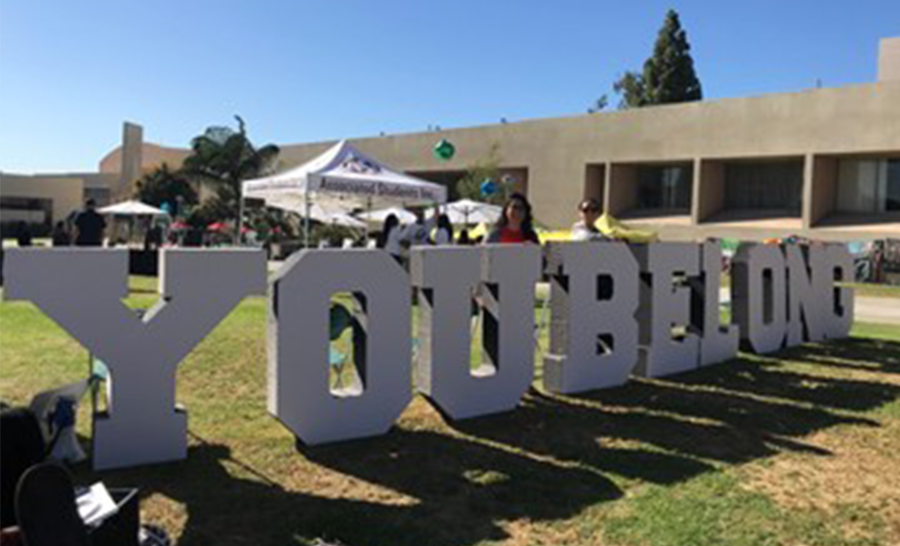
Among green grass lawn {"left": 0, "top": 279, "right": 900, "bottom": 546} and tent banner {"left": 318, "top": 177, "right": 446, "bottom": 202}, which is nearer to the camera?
green grass lawn {"left": 0, "top": 279, "right": 900, "bottom": 546}

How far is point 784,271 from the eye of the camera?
10102 millimetres

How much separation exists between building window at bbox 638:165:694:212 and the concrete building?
0.05 m

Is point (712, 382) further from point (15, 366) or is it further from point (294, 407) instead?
point (15, 366)

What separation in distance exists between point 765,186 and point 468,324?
1328 inches

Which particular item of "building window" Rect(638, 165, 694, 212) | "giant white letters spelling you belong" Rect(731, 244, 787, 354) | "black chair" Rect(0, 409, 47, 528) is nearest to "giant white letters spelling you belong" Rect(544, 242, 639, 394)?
"giant white letters spelling you belong" Rect(731, 244, 787, 354)

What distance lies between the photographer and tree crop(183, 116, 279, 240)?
41.5 metres

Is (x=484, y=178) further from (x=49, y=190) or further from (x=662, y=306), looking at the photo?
(x=49, y=190)

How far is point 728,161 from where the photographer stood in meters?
36.4

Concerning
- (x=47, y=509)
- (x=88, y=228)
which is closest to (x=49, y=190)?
(x=88, y=228)

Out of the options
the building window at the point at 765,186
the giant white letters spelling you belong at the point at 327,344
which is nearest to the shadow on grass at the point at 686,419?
the giant white letters spelling you belong at the point at 327,344

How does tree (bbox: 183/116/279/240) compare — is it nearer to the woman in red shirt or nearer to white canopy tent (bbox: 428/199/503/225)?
white canopy tent (bbox: 428/199/503/225)

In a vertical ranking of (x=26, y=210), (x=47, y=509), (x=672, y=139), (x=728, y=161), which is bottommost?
(x=47, y=509)

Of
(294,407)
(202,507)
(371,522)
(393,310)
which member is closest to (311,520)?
(371,522)

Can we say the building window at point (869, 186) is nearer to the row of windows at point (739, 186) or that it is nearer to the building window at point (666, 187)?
the row of windows at point (739, 186)
